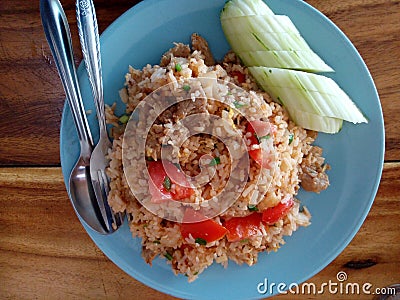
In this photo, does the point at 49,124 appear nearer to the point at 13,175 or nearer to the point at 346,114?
the point at 13,175

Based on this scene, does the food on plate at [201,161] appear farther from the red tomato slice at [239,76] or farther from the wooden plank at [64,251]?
the wooden plank at [64,251]

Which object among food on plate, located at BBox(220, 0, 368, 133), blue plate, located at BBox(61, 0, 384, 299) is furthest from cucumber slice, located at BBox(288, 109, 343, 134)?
blue plate, located at BBox(61, 0, 384, 299)

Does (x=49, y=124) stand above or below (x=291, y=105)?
below

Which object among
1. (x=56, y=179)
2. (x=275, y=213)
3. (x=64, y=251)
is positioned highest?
(x=275, y=213)

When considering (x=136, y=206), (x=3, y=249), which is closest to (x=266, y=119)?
(x=136, y=206)

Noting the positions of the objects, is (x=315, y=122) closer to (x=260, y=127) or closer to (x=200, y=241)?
(x=260, y=127)

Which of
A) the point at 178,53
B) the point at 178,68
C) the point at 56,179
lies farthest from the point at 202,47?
the point at 56,179
